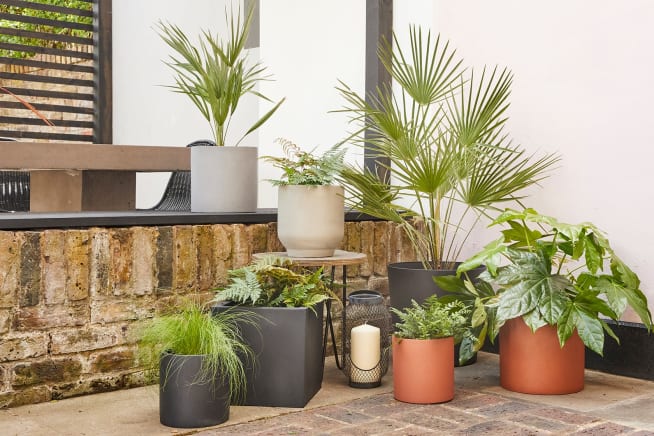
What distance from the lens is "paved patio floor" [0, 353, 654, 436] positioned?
7.40 feet

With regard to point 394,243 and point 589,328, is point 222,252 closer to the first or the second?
point 394,243

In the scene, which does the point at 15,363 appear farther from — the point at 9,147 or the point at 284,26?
the point at 284,26

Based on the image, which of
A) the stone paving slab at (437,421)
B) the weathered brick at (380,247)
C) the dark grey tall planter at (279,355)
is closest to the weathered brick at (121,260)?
the dark grey tall planter at (279,355)

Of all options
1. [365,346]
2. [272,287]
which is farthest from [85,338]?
[365,346]

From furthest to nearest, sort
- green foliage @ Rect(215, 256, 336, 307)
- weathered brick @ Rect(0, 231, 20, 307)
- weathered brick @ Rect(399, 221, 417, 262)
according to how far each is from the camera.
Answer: weathered brick @ Rect(399, 221, 417, 262), green foliage @ Rect(215, 256, 336, 307), weathered brick @ Rect(0, 231, 20, 307)

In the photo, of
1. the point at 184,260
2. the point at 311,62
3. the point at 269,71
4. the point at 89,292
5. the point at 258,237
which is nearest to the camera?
the point at 89,292

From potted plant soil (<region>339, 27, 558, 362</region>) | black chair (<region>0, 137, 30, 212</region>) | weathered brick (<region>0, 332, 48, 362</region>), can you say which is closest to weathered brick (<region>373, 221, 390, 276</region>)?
potted plant soil (<region>339, 27, 558, 362</region>)

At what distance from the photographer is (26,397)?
2469 mm

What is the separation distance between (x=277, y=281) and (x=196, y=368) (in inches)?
18.1

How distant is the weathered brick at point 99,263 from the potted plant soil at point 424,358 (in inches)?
36.1

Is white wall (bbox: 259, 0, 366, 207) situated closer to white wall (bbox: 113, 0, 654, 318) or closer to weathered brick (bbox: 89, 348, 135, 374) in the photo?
white wall (bbox: 113, 0, 654, 318)

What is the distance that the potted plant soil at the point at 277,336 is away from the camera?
2465 mm

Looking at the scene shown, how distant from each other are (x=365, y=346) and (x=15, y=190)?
8.08ft

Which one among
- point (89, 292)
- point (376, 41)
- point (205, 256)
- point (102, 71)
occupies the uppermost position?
point (102, 71)
